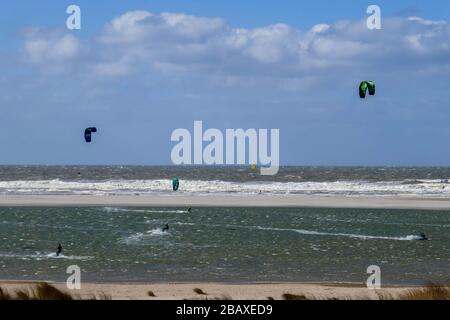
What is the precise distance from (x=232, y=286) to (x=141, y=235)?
10.8m

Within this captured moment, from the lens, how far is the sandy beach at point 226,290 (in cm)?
1462

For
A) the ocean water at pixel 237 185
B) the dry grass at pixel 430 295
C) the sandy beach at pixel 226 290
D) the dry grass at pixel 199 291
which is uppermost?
the dry grass at pixel 430 295

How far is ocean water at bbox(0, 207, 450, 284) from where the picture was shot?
62.2 feet

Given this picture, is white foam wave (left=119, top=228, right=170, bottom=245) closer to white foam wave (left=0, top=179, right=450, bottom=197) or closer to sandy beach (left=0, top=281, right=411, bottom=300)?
sandy beach (left=0, top=281, right=411, bottom=300)

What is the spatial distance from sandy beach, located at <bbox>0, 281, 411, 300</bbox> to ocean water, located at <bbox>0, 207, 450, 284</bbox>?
121cm

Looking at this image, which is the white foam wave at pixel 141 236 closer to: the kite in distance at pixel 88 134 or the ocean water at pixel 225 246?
the ocean water at pixel 225 246

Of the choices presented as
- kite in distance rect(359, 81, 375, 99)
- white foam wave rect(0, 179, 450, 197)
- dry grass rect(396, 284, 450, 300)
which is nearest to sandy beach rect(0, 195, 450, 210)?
white foam wave rect(0, 179, 450, 197)

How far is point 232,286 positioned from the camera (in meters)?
16.6

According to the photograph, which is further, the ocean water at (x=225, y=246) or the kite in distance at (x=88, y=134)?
the kite in distance at (x=88, y=134)

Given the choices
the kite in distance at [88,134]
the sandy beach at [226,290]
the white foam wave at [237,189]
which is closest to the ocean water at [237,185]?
the white foam wave at [237,189]

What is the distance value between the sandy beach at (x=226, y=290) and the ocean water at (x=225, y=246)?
3.96 feet
